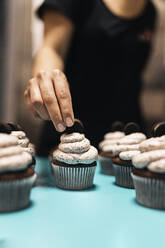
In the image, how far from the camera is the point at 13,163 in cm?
140

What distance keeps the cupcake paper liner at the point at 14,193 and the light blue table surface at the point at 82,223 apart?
1.9 inches

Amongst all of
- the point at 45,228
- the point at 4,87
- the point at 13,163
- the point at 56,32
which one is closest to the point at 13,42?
the point at 4,87

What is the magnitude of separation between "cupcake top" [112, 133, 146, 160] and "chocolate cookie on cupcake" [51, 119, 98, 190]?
21cm

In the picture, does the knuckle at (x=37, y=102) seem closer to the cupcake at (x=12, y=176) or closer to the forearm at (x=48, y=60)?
the cupcake at (x=12, y=176)

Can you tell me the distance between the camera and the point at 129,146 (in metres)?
1.96

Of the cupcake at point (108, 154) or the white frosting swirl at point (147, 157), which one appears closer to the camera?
the white frosting swirl at point (147, 157)

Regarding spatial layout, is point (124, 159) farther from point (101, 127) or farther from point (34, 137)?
point (34, 137)

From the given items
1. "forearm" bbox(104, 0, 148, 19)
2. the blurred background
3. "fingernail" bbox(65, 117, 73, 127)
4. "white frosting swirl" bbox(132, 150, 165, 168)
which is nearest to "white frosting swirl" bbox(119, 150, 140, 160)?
"white frosting swirl" bbox(132, 150, 165, 168)

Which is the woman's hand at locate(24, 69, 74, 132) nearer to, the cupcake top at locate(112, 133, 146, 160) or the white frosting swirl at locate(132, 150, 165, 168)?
the cupcake top at locate(112, 133, 146, 160)

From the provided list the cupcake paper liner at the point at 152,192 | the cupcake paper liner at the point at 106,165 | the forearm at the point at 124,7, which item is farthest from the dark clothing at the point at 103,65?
the cupcake paper liner at the point at 152,192

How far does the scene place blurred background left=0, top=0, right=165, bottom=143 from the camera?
4.54 metres

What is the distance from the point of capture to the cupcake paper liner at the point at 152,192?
1507mm

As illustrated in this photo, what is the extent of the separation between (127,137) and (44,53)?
1.24 m

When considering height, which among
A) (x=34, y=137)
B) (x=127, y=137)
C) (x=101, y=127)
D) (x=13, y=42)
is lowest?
(x=34, y=137)
